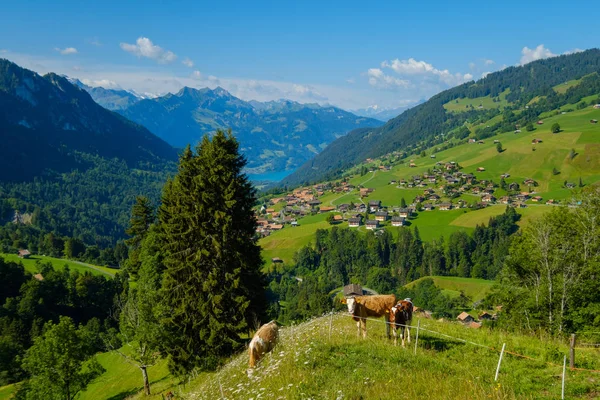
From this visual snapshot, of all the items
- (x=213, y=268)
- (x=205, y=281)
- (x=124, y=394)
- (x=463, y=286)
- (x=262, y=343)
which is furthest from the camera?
(x=463, y=286)

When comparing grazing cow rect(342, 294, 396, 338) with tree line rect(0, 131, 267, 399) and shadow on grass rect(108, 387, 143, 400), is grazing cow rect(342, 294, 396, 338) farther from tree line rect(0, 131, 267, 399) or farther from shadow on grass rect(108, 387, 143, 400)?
shadow on grass rect(108, 387, 143, 400)

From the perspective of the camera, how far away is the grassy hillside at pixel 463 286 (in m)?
111

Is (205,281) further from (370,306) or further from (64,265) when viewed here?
(64,265)

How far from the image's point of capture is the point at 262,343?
1420 centimetres

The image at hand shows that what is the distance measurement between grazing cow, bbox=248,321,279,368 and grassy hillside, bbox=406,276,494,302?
350ft

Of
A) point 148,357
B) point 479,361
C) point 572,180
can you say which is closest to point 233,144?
point 148,357

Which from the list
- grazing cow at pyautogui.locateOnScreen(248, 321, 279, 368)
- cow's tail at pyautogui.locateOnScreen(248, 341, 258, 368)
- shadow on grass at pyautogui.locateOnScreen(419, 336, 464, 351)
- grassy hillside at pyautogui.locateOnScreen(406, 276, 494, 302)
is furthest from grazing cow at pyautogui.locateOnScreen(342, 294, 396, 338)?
grassy hillside at pyautogui.locateOnScreen(406, 276, 494, 302)

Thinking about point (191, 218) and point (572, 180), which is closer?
point (191, 218)

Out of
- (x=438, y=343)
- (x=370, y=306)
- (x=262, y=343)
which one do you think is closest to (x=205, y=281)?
(x=262, y=343)

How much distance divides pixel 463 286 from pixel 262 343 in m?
119

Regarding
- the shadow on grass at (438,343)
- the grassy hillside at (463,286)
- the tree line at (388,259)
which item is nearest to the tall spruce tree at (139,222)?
the shadow on grass at (438,343)

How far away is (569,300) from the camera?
978 inches

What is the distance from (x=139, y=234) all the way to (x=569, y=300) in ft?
144

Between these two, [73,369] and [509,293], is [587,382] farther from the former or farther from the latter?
[73,369]
